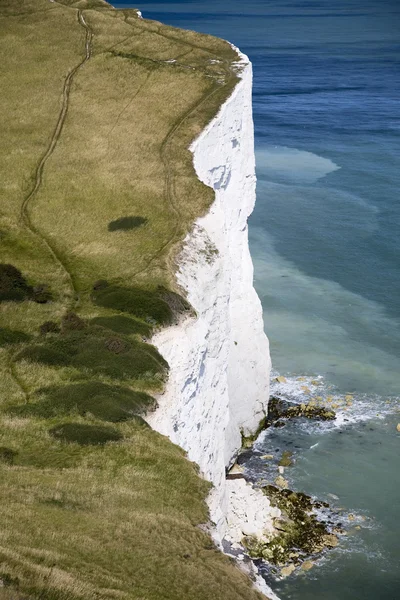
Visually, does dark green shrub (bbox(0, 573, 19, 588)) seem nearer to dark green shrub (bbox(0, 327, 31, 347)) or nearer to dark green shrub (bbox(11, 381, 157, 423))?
dark green shrub (bbox(11, 381, 157, 423))

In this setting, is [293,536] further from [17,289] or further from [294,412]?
[17,289]

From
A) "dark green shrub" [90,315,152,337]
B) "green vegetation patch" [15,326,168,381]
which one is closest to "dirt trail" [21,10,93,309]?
"dark green shrub" [90,315,152,337]

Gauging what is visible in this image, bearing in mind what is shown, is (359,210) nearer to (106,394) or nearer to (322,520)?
(322,520)

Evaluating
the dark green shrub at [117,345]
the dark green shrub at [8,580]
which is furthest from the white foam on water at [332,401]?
the dark green shrub at [8,580]

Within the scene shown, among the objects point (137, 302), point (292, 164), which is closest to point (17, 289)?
point (137, 302)

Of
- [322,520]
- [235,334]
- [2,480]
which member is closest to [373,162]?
[235,334]
